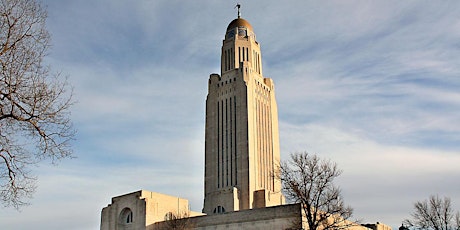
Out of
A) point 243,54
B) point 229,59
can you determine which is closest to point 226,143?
point 229,59

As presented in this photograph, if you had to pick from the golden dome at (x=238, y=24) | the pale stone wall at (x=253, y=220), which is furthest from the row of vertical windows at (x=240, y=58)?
the pale stone wall at (x=253, y=220)

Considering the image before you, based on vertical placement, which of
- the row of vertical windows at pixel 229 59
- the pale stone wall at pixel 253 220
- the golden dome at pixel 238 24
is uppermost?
the golden dome at pixel 238 24

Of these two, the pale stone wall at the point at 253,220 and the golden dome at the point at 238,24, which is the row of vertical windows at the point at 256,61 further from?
the pale stone wall at the point at 253,220

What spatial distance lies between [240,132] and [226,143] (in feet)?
11.3

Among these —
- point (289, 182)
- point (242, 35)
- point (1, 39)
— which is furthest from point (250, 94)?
point (1, 39)

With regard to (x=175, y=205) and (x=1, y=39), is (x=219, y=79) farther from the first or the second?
(x=1, y=39)

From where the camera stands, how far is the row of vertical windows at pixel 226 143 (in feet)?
262

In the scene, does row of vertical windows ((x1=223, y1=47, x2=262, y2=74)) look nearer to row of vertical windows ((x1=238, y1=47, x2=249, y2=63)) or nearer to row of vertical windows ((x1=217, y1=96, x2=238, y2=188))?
row of vertical windows ((x1=238, y1=47, x2=249, y2=63))

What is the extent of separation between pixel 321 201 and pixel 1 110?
30.1 metres

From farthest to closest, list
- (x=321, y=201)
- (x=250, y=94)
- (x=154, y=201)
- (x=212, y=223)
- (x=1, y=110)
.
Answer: (x=250, y=94), (x=154, y=201), (x=212, y=223), (x=321, y=201), (x=1, y=110)

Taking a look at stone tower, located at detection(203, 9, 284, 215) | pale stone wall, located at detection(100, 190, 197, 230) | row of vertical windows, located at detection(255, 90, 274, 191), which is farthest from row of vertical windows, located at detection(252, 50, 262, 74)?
pale stone wall, located at detection(100, 190, 197, 230)

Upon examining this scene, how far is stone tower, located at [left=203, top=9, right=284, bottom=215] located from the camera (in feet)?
253

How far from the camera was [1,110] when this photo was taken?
14.8 m

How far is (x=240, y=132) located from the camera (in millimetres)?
81500
